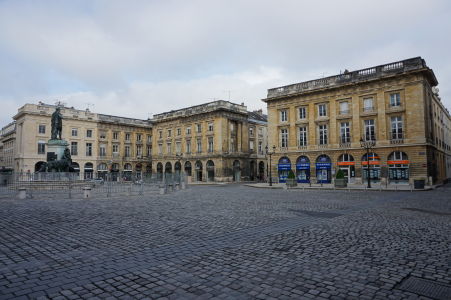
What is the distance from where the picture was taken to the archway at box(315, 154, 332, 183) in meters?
37.8

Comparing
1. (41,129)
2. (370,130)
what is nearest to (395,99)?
(370,130)

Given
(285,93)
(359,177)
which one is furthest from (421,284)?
(285,93)

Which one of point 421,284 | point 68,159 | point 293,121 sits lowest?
point 421,284

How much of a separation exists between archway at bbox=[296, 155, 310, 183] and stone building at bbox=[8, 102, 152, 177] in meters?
30.7

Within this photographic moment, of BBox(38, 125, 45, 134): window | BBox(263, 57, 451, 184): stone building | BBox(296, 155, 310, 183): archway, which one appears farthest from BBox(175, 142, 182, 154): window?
BBox(296, 155, 310, 183): archway

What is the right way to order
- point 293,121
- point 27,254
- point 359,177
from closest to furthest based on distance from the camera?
point 27,254
point 359,177
point 293,121

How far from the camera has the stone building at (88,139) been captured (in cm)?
5306

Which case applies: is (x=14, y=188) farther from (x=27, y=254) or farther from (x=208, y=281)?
(x=208, y=281)

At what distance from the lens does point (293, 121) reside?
1613 inches

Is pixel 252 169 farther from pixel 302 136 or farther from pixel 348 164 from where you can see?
pixel 348 164

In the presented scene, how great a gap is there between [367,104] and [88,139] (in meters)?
50.7

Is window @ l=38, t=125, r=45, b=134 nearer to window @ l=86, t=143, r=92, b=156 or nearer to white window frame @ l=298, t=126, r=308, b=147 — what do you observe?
window @ l=86, t=143, r=92, b=156

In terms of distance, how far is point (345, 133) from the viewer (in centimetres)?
3675

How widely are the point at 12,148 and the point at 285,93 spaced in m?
58.0
